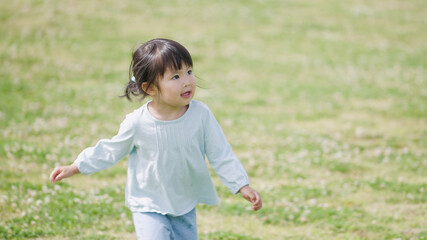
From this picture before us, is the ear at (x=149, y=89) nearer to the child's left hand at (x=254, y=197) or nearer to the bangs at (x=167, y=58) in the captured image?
the bangs at (x=167, y=58)

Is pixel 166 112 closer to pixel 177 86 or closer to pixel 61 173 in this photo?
pixel 177 86

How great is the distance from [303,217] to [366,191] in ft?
5.24

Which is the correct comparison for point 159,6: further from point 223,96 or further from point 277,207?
point 277,207

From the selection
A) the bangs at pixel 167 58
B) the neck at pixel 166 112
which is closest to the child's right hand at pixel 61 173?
the neck at pixel 166 112

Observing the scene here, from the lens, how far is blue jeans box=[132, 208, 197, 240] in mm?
4527

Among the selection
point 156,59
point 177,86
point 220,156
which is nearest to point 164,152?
point 220,156

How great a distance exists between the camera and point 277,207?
721 centimetres

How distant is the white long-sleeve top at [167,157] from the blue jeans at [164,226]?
0.07m

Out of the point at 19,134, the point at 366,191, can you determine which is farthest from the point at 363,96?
the point at 19,134

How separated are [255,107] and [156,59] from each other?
8730 millimetres

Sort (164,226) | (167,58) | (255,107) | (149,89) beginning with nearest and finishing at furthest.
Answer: (167,58) < (164,226) < (149,89) < (255,107)

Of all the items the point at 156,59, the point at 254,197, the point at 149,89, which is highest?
the point at 156,59

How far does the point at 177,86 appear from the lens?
176 inches

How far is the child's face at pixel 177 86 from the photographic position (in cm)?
447
